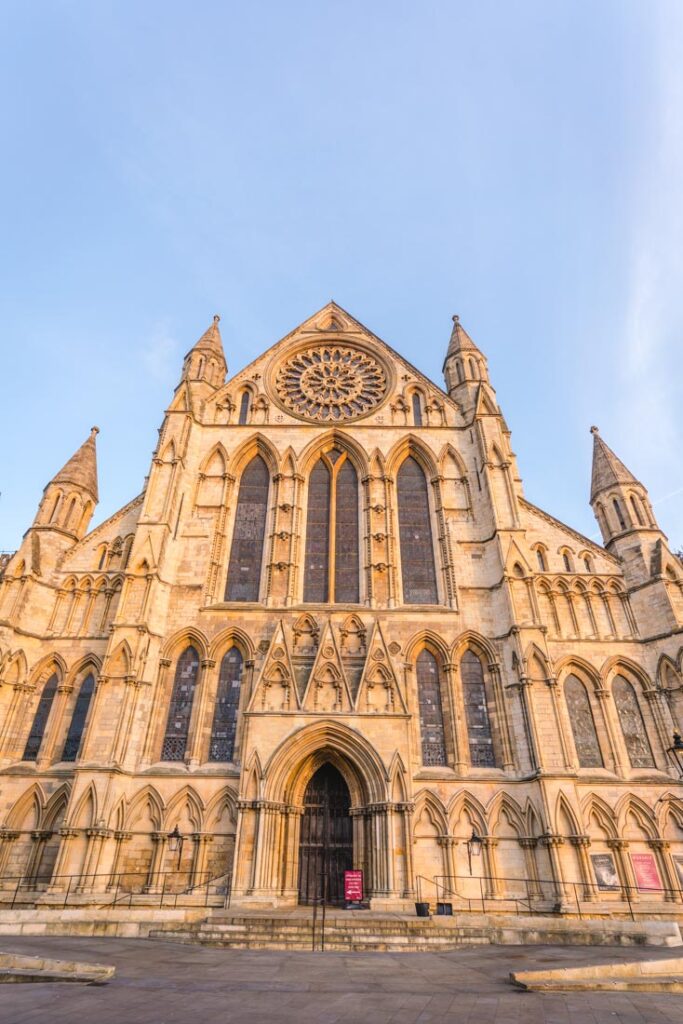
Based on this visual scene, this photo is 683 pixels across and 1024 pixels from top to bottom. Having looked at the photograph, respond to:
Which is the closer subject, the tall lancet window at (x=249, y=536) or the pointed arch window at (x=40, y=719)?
the pointed arch window at (x=40, y=719)

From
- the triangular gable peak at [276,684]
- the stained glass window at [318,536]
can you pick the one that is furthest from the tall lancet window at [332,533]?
the triangular gable peak at [276,684]

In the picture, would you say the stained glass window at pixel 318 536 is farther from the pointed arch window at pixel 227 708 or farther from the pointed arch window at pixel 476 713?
the pointed arch window at pixel 476 713

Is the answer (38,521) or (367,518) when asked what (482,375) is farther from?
(38,521)

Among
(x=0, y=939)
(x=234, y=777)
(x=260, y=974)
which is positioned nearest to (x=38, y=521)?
(x=234, y=777)

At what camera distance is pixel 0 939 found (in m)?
10.7

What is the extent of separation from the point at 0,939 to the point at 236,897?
5.13 meters

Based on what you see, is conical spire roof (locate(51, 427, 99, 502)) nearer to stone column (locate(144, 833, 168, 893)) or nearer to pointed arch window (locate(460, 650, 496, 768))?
stone column (locate(144, 833, 168, 893))

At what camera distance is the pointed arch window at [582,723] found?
16641mm

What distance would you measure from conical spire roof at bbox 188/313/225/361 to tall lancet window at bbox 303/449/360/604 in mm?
8442

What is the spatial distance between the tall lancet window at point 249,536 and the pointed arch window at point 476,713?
758 cm

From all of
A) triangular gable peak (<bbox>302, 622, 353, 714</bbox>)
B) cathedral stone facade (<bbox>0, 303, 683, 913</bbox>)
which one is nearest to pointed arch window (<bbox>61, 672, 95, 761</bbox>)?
cathedral stone facade (<bbox>0, 303, 683, 913</bbox>)

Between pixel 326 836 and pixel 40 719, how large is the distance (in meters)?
9.44

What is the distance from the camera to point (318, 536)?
21375mm

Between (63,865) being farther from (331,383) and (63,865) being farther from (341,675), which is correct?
(331,383)
